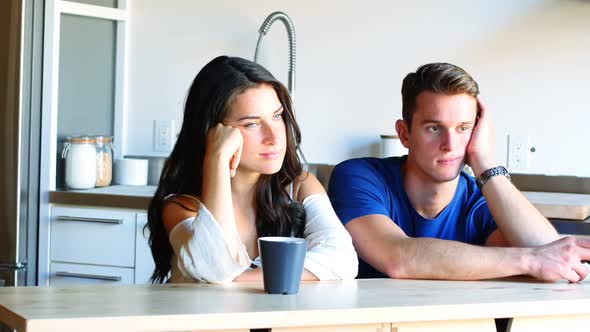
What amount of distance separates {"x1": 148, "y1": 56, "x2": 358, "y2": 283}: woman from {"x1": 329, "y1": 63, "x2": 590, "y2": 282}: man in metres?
0.09

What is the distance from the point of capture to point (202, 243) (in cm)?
169

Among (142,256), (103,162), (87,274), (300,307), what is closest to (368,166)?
(300,307)

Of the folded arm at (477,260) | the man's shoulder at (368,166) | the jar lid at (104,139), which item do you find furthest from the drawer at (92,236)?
the folded arm at (477,260)

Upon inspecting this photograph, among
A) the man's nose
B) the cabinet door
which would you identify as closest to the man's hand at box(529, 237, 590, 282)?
the man's nose

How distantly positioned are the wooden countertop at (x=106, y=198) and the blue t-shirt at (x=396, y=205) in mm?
1322

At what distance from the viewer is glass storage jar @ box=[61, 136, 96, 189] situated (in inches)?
140

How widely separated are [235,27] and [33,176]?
3.33 ft

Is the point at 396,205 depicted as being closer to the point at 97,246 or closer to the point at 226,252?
the point at 226,252

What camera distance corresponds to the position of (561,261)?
1.79 m

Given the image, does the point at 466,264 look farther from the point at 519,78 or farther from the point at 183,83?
the point at 183,83

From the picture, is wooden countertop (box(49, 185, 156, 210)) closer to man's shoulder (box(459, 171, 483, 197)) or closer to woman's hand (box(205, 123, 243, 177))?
man's shoulder (box(459, 171, 483, 197))

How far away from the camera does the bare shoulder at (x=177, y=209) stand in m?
1.87

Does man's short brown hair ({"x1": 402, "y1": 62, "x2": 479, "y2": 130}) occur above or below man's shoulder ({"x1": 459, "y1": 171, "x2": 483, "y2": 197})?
above

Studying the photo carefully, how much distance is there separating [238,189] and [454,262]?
49cm
